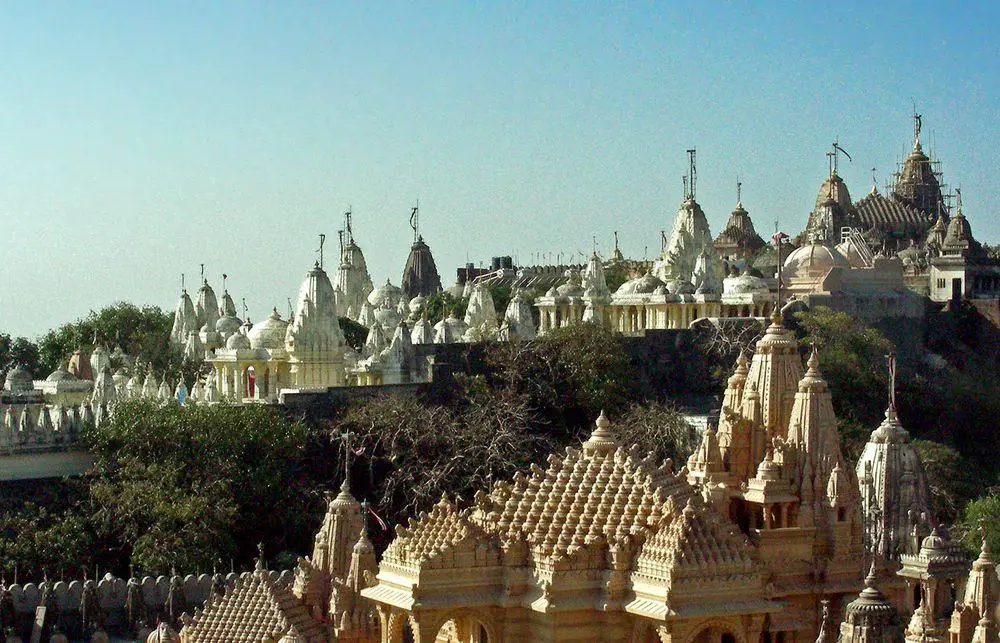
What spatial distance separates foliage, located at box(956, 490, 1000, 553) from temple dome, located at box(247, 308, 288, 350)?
19.3 m

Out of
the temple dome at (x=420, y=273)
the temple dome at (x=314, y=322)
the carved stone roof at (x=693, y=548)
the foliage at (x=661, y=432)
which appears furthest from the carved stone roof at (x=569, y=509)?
the temple dome at (x=420, y=273)

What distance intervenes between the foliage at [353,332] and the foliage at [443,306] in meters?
6.15

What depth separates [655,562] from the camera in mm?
16844

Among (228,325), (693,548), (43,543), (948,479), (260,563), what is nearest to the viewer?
(693,548)

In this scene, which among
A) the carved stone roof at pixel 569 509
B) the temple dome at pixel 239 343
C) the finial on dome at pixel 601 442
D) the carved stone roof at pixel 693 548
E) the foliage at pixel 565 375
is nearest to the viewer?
the carved stone roof at pixel 693 548

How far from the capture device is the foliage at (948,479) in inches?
1645

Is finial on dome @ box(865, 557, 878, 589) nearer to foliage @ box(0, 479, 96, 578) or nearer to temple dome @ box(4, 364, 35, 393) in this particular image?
foliage @ box(0, 479, 96, 578)

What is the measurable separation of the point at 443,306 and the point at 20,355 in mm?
15891

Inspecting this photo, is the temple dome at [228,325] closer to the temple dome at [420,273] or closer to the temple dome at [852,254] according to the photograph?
the temple dome at [852,254]

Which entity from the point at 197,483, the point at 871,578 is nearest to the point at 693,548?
the point at 871,578

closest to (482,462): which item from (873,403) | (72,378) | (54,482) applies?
(54,482)

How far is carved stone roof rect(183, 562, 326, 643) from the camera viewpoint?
2094cm

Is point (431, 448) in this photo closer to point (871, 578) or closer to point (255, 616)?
point (255, 616)

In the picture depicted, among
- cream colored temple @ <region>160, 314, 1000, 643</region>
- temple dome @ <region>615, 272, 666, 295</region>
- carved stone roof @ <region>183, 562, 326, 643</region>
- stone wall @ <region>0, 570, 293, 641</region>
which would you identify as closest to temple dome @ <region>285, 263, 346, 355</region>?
temple dome @ <region>615, 272, 666, 295</region>
